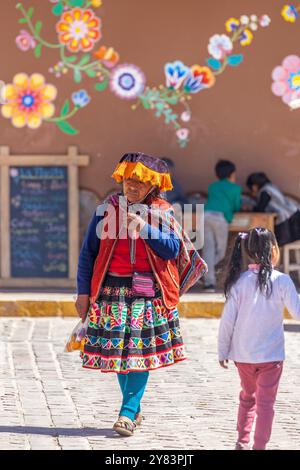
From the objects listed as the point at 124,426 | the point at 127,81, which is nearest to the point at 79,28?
the point at 127,81

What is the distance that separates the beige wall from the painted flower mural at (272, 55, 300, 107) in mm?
72

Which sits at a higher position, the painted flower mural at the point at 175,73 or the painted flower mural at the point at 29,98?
the painted flower mural at the point at 175,73

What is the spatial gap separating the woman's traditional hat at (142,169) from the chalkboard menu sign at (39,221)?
23.6 feet

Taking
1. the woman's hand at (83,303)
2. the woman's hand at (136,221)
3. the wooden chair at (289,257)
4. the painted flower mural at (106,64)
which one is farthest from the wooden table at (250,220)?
the woman's hand at (136,221)

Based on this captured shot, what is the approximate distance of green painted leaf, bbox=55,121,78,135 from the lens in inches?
567

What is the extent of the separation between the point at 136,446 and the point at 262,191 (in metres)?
7.57

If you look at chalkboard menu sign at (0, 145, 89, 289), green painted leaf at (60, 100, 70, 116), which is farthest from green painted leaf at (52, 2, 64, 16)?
chalkboard menu sign at (0, 145, 89, 289)

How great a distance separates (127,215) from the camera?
7.08 metres

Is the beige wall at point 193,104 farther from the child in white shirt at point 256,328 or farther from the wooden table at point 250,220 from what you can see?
the child in white shirt at point 256,328

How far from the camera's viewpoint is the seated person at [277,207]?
46.0 ft

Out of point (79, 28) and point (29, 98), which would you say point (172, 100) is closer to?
point (79, 28)

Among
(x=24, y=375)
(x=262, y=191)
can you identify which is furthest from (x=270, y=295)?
(x=262, y=191)
